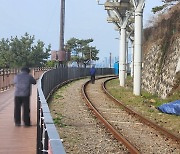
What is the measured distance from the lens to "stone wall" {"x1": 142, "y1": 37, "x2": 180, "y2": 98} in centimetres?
2555

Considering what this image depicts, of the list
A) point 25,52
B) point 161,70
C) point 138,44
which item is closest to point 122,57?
point 161,70

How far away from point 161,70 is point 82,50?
87.6 m

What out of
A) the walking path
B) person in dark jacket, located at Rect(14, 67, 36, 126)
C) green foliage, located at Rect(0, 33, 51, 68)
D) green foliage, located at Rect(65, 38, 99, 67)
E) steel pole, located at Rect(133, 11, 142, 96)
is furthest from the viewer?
green foliage, located at Rect(65, 38, 99, 67)

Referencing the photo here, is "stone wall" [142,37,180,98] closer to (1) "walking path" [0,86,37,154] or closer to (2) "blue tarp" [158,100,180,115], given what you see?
(2) "blue tarp" [158,100,180,115]

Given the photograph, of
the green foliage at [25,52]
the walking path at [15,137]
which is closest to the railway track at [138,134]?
the walking path at [15,137]

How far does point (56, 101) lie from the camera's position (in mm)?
23859

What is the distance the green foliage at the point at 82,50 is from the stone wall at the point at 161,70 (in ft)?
250

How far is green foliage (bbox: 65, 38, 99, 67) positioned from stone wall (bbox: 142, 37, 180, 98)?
76.2 meters

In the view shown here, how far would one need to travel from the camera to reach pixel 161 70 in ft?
95.5

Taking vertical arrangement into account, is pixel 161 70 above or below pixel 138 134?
above

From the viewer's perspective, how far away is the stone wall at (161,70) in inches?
1006

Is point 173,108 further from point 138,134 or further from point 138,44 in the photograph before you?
point 138,44

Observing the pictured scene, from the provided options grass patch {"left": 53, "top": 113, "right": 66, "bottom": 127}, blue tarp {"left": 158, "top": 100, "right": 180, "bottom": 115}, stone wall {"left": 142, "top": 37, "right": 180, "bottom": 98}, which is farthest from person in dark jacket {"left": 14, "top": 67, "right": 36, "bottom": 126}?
stone wall {"left": 142, "top": 37, "right": 180, "bottom": 98}

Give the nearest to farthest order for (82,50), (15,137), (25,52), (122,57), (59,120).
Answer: (15,137)
(59,120)
(122,57)
(25,52)
(82,50)
